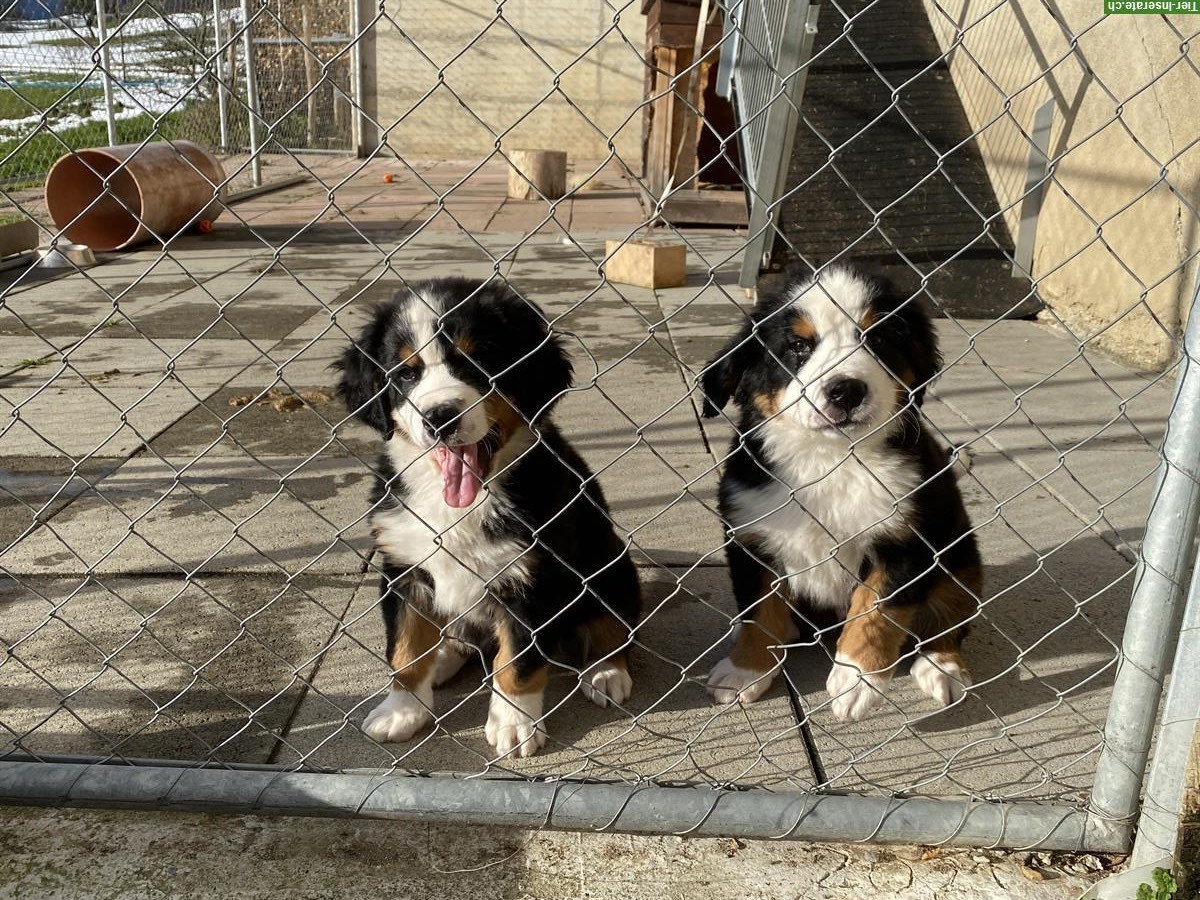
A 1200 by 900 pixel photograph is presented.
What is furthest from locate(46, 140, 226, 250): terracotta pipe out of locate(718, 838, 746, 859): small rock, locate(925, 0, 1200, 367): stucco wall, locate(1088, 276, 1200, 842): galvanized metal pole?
locate(1088, 276, 1200, 842): galvanized metal pole

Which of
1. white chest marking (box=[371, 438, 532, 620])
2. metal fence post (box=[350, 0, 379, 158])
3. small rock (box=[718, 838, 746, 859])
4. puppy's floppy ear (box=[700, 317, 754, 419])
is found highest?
puppy's floppy ear (box=[700, 317, 754, 419])

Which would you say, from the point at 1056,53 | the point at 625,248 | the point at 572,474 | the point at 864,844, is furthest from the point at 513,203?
the point at 864,844

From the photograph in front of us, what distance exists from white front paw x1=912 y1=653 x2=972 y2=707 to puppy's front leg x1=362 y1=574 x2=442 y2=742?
128 centimetres

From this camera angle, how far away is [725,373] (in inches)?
112

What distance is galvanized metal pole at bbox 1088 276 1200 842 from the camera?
6.26 feet

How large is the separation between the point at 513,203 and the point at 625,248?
4612 mm

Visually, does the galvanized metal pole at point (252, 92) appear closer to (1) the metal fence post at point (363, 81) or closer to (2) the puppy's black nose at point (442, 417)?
(1) the metal fence post at point (363, 81)

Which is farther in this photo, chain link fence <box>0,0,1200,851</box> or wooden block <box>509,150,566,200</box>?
wooden block <box>509,150,566,200</box>

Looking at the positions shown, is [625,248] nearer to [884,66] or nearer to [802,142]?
[802,142]

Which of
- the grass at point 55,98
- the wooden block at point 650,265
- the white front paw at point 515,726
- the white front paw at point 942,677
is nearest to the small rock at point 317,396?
the wooden block at point 650,265

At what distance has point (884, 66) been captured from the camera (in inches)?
316

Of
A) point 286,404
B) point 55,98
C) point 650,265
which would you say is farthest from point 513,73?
point 286,404

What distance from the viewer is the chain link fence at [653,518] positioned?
2178 mm

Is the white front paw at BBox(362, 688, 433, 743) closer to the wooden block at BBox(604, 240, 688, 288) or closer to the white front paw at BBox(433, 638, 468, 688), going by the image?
the white front paw at BBox(433, 638, 468, 688)
